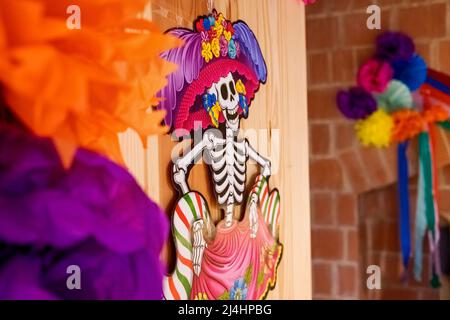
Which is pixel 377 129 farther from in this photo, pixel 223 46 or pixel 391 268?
pixel 223 46

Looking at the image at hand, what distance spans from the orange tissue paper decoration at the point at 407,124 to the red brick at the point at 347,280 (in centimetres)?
47

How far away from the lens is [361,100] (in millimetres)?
1938

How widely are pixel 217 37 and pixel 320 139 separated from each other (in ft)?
4.80

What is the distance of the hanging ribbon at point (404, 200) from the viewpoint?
6.35 feet

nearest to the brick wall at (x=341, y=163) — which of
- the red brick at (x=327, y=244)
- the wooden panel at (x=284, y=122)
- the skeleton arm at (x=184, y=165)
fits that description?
the red brick at (x=327, y=244)

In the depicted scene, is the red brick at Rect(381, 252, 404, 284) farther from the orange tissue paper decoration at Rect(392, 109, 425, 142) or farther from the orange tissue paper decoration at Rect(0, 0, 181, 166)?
the orange tissue paper decoration at Rect(0, 0, 181, 166)

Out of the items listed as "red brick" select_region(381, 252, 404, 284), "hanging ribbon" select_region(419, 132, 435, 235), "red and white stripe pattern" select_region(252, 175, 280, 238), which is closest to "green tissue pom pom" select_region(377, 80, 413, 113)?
"hanging ribbon" select_region(419, 132, 435, 235)

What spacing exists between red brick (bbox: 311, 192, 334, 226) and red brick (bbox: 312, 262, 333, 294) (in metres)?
0.15

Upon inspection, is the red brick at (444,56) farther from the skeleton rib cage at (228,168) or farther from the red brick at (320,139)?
the skeleton rib cage at (228,168)

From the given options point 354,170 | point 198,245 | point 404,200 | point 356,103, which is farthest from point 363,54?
point 198,245

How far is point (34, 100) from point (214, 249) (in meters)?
0.38

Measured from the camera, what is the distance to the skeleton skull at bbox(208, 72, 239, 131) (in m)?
0.65

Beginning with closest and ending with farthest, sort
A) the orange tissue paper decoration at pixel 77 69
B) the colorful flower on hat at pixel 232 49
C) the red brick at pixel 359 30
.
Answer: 1. the orange tissue paper decoration at pixel 77 69
2. the colorful flower on hat at pixel 232 49
3. the red brick at pixel 359 30
